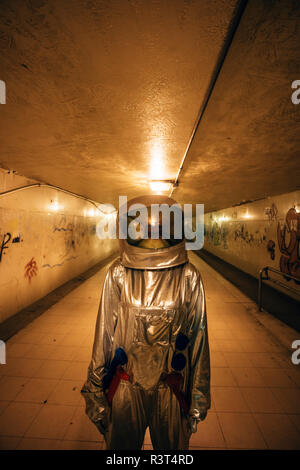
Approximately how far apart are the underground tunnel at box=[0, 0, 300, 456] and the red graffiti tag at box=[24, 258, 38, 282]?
0.37 m

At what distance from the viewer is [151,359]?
1.36 meters

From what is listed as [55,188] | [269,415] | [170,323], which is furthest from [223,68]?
[55,188]

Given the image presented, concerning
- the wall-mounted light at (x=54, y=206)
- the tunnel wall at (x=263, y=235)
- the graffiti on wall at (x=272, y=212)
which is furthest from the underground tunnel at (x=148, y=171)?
the graffiti on wall at (x=272, y=212)

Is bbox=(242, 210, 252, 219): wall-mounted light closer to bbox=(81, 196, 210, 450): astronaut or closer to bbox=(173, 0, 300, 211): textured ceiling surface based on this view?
bbox=(173, 0, 300, 211): textured ceiling surface

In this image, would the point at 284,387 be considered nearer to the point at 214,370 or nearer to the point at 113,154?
the point at 214,370

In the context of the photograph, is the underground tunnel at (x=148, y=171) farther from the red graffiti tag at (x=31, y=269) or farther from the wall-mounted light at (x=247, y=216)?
the wall-mounted light at (x=247, y=216)

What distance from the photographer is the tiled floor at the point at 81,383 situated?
1884 mm

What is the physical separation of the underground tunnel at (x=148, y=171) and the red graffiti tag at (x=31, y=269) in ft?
1.21

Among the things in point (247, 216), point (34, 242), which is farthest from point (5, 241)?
point (247, 216)

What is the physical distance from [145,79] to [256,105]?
1042 mm

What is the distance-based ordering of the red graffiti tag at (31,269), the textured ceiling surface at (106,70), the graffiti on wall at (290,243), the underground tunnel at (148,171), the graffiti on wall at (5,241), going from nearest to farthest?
the textured ceiling surface at (106,70) < the underground tunnel at (148,171) < the graffiti on wall at (5,241) < the red graffiti tag at (31,269) < the graffiti on wall at (290,243)

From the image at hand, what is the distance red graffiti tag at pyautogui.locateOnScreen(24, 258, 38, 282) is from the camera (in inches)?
172
